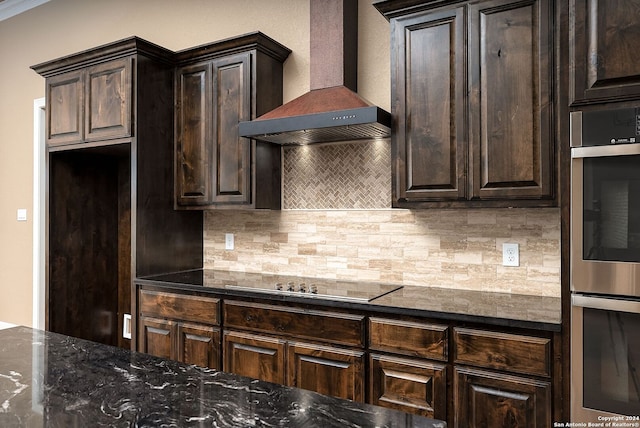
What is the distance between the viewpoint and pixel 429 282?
2.85 m

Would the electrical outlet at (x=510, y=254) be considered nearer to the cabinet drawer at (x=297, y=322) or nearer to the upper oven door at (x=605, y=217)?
the upper oven door at (x=605, y=217)

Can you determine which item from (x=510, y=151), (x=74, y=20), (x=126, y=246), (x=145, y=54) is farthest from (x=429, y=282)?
(x=74, y=20)

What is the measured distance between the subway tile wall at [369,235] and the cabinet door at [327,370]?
0.75 meters

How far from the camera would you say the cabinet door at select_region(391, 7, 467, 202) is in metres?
2.42

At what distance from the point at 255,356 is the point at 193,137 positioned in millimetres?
1643

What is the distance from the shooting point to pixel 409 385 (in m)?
2.20

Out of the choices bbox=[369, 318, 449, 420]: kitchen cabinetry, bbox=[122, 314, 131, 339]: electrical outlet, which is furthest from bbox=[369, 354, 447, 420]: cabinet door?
bbox=[122, 314, 131, 339]: electrical outlet

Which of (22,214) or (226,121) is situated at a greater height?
(226,121)

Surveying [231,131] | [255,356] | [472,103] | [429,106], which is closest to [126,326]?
[255,356]

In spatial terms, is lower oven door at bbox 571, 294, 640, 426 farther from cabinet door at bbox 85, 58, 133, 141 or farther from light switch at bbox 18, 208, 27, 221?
light switch at bbox 18, 208, 27, 221

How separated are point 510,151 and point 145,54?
8.15 feet

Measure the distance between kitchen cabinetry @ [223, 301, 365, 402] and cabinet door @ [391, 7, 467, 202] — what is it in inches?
30.6

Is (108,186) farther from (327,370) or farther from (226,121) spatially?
(327,370)

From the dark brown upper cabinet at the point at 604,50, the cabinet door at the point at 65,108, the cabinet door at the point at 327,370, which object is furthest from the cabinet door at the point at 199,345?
the dark brown upper cabinet at the point at 604,50
